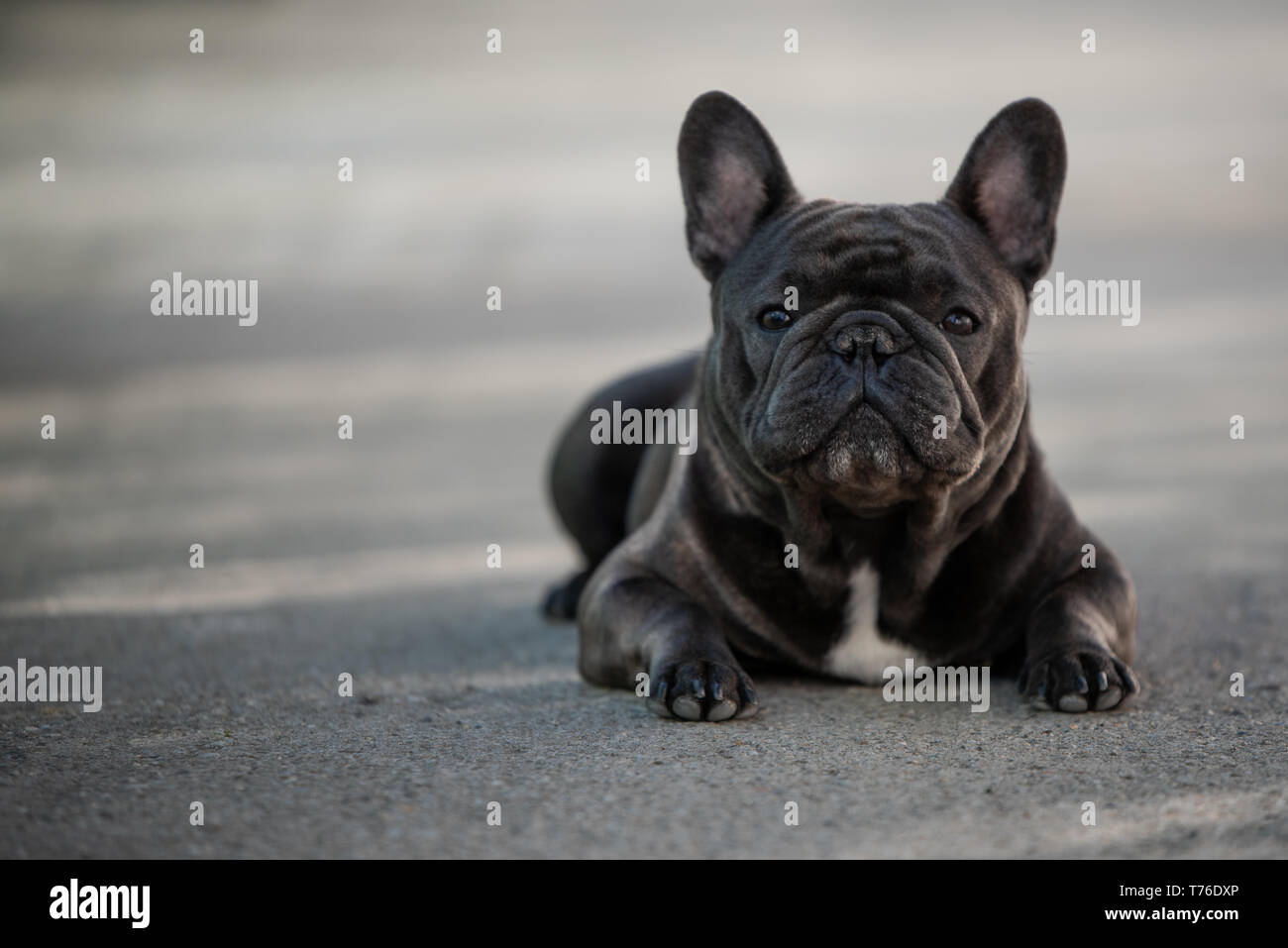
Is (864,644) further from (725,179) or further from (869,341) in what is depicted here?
(725,179)

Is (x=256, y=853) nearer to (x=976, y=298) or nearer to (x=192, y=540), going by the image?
(x=976, y=298)

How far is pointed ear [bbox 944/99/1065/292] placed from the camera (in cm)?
457

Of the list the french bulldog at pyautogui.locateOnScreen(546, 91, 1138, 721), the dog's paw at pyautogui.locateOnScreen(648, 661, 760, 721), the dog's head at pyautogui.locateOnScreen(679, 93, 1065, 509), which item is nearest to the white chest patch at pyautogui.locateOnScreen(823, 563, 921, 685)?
the french bulldog at pyautogui.locateOnScreen(546, 91, 1138, 721)

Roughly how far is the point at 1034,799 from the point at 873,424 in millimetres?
1050

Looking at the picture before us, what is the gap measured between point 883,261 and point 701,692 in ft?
4.16

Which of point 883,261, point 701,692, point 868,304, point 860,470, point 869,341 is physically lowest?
point 701,692

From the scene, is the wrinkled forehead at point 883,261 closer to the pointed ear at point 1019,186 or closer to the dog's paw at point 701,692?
the pointed ear at point 1019,186

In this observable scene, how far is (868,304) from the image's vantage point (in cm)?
410

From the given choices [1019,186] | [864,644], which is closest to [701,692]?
[864,644]

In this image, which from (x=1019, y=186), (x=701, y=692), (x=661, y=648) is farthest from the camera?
(x=1019, y=186)

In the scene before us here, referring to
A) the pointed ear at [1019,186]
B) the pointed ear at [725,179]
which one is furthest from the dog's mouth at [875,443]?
the pointed ear at [725,179]

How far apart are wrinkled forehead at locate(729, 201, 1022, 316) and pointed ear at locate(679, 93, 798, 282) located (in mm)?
281
